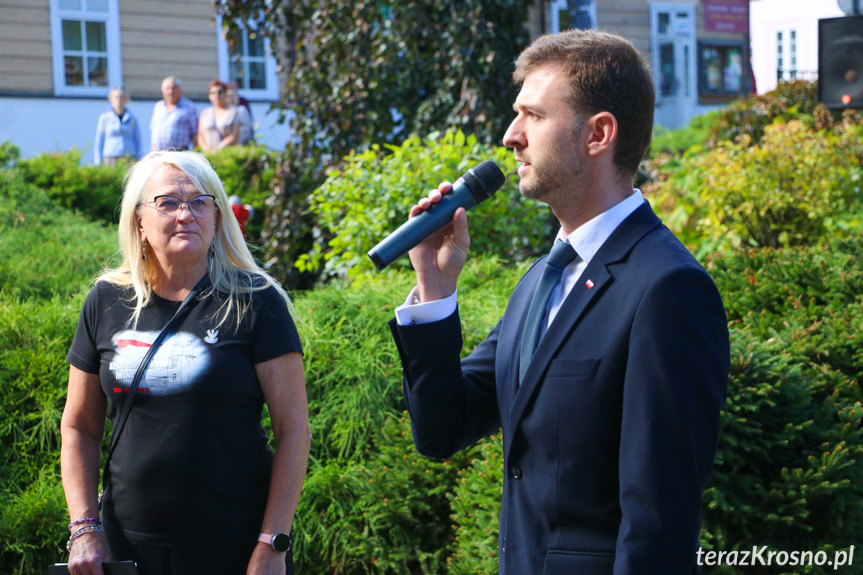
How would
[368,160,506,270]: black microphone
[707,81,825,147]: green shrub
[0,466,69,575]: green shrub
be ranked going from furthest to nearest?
[707,81,825,147]: green shrub → [0,466,69,575]: green shrub → [368,160,506,270]: black microphone

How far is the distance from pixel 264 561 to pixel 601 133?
152cm

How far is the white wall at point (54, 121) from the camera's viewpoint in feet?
43.0

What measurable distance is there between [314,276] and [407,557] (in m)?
4.96

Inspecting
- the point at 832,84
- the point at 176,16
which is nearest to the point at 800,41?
the point at 176,16

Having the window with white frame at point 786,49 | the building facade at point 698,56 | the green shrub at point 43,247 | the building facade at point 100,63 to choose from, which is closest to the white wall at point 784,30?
the window with white frame at point 786,49

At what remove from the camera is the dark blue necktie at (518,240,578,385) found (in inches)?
70.9

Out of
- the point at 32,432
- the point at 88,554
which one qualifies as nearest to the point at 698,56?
the point at 32,432

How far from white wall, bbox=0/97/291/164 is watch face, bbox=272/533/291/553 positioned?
1113 centimetres

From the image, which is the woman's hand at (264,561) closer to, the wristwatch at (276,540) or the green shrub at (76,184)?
the wristwatch at (276,540)

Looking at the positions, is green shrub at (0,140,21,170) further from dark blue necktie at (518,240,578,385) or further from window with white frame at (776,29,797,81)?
window with white frame at (776,29,797,81)

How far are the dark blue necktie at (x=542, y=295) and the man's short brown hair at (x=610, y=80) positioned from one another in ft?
0.70

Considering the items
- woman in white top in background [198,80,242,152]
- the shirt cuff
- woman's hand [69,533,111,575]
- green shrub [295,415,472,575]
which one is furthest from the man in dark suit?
woman in white top in background [198,80,242,152]

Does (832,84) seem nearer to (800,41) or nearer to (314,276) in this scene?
(314,276)

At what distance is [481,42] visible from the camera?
7.66 m
